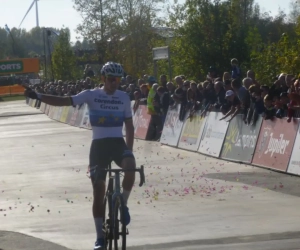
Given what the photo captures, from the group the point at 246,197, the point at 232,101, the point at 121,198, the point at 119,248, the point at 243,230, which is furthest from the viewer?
the point at 232,101

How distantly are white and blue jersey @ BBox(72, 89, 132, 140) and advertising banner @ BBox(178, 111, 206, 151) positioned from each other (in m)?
12.1

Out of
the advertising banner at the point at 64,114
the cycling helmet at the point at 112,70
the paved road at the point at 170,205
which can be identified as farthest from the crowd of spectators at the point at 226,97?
the advertising banner at the point at 64,114

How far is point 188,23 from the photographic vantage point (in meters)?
31.9

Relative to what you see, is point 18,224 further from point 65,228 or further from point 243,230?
point 243,230

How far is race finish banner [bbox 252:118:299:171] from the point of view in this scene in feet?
50.0

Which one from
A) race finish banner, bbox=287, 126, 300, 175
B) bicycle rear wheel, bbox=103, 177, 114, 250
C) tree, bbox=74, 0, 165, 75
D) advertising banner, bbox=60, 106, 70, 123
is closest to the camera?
bicycle rear wheel, bbox=103, 177, 114, 250

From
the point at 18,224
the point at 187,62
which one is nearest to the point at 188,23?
the point at 187,62

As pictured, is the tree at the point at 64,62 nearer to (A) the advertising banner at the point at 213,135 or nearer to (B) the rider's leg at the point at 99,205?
(A) the advertising banner at the point at 213,135

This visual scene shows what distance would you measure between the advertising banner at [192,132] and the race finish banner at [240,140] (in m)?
2.06

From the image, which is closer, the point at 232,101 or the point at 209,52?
the point at 232,101

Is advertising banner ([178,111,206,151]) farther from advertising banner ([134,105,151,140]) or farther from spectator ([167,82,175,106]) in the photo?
advertising banner ([134,105,151,140])

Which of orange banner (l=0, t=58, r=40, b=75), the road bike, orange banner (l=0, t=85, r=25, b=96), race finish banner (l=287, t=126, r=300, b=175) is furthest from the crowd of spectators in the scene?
orange banner (l=0, t=85, r=25, b=96)

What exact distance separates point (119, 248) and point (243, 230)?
5.58ft

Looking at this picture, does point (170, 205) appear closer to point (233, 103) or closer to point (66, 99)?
point (66, 99)
